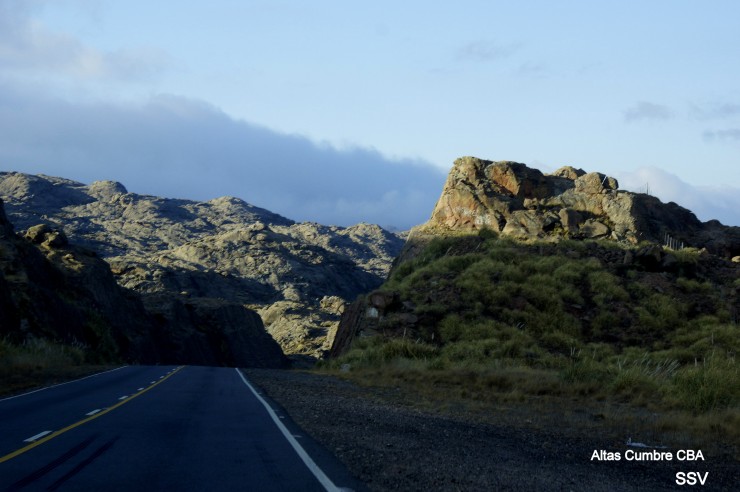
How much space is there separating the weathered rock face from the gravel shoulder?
3492 centimetres

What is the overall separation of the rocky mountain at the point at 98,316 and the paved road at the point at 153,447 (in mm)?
21181

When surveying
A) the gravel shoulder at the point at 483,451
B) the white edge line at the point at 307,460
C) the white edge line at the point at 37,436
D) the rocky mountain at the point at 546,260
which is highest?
the rocky mountain at the point at 546,260

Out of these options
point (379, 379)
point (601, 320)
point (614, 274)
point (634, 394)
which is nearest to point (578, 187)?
point (614, 274)

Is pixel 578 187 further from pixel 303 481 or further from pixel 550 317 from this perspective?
pixel 303 481

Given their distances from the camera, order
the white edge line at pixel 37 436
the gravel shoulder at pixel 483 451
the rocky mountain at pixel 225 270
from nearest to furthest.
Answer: the gravel shoulder at pixel 483 451 < the white edge line at pixel 37 436 < the rocky mountain at pixel 225 270

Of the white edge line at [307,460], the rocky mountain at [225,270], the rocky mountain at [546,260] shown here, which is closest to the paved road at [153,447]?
the white edge line at [307,460]

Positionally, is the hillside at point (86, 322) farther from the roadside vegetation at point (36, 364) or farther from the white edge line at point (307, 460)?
the white edge line at point (307, 460)

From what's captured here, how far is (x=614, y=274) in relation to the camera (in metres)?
43.8

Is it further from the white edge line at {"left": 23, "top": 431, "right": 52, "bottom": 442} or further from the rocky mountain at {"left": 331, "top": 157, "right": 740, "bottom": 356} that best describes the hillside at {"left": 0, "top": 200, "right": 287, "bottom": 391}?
the rocky mountain at {"left": 331, "top": 157, "right": 740, "bottom": 356}

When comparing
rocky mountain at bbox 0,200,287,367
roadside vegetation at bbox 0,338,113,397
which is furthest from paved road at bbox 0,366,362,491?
rocky mountain at bbox 0,200,287,367

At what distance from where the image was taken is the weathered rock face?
172 feet

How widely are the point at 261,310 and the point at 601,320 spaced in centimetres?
6849

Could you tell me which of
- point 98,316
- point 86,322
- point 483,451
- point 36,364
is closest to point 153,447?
point 483,451

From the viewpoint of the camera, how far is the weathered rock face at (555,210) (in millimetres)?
52375
